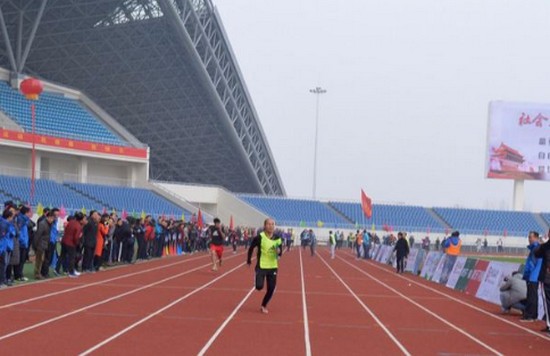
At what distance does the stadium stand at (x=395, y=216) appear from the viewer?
78250mm

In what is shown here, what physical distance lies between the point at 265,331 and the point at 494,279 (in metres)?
8.95

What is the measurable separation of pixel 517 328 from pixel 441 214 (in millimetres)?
71365

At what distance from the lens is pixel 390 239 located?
4947cm

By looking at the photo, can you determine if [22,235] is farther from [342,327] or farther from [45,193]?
[45,193]

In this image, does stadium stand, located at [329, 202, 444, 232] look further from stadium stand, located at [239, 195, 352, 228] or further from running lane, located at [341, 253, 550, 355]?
running lane, located at [341, 253, 550, 355]

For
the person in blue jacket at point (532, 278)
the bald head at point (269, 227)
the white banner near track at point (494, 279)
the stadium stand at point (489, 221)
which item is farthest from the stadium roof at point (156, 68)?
the person in blue jacket at point (532, 278)

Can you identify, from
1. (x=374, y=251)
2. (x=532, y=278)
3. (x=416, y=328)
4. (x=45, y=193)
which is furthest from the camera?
(x=45, y=193)

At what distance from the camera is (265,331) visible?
39.4 ft

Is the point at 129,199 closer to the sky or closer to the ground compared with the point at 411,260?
closer to the sky

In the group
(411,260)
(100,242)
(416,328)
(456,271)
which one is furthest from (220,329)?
(411,260)

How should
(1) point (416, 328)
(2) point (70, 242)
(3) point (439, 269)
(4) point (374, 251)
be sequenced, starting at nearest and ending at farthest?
(1) point (416, 328)
(2) point (70, 242)
(3) point (439, 269)
(4) point (374, 251)

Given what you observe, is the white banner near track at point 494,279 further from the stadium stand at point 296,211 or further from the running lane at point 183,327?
the stadium stand at point 296,211

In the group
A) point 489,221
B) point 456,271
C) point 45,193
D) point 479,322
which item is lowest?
point 479,322

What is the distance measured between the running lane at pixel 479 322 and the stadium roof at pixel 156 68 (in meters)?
32.3
